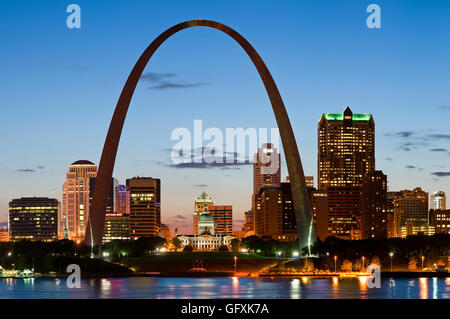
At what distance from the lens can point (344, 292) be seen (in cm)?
6272

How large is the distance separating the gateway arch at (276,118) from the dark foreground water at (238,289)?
10.9 m

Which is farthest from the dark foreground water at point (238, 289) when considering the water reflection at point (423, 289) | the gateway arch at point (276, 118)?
the gateway arch at point (276, 118)

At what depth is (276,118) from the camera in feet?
283

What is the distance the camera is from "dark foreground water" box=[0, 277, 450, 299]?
2361 inches

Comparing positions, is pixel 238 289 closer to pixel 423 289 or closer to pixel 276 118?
pixel 423 289

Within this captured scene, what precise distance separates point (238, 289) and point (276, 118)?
25.2m

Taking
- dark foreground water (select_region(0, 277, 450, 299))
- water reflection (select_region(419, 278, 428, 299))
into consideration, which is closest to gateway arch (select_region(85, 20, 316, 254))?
dark foreground water (select_region(0, 277, 450, 299))

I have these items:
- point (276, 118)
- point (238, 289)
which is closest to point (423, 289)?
point (238, 289)

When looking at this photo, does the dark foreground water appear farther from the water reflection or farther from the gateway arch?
the gateway arch

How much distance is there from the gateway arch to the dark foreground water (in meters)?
10.9

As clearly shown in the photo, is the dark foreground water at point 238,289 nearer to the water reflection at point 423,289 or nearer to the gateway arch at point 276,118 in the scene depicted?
the water reflection at point 423,289
